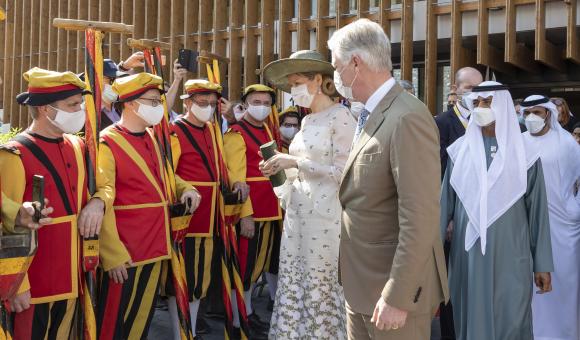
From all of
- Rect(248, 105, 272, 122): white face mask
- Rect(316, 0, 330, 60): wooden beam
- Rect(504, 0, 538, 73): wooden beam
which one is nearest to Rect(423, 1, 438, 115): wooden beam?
Rect(504, 0, 538, 73): wooden beam

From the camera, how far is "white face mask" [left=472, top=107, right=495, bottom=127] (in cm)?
389

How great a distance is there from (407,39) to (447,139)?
11.0 feet

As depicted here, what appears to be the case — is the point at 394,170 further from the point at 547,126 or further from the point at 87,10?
the point at 87,10

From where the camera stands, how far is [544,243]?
376cm

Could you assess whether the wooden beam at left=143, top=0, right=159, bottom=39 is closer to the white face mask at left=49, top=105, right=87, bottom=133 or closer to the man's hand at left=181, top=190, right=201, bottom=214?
the man's hand at left=181, top=190, right=201, bottom=214

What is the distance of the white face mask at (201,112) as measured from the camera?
4781 mm

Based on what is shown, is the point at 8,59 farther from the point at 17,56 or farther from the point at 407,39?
the point at 407,39

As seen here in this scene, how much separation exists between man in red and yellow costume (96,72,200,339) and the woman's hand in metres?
0.65

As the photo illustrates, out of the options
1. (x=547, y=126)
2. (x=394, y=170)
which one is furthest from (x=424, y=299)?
(x=547, y=126)

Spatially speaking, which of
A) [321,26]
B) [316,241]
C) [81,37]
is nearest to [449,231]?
[316,241]

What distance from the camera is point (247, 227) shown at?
17.0ft

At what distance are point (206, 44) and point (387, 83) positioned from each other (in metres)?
8.37

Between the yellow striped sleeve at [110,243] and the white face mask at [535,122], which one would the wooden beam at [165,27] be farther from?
the yellow striped sleeve at [110,243]

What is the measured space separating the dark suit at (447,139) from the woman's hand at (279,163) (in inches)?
66.2
